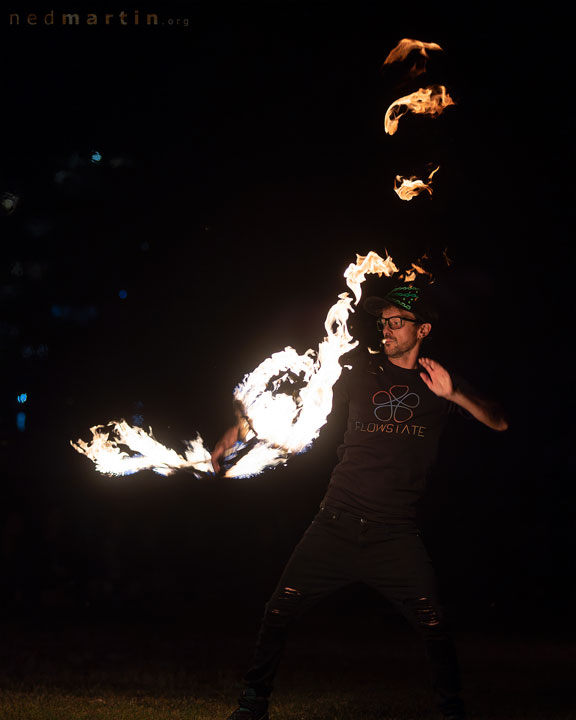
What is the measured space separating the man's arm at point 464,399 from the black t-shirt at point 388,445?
6cm

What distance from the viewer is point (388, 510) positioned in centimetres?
A: 575

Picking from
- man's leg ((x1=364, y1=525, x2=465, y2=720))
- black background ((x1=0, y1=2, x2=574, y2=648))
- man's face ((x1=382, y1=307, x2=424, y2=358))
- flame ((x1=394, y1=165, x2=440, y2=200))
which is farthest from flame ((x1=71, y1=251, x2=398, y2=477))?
black background ((x1=0, y1=2, x2=574, y2=648))

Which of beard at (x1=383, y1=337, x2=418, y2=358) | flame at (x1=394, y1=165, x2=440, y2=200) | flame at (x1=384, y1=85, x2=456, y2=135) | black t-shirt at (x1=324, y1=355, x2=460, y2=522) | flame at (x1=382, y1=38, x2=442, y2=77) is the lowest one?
black t-shirt at (x1=324, y1=355, x2=460, y2=522)

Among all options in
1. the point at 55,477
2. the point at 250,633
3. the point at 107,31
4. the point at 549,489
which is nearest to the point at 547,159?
the point at 549,489

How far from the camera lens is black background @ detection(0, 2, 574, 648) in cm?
1382

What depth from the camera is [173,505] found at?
15094mm

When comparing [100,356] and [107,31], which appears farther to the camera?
[100,356]

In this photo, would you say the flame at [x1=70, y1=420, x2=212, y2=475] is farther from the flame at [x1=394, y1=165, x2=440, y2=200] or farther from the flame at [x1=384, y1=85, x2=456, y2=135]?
the flame at [x1=384, y1=85, x2=456, y2=135]

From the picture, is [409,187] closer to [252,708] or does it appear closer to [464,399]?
[464,399]

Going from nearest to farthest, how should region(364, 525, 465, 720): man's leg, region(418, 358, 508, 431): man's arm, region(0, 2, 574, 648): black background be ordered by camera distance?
region(364, 525, 465, 720): man's leg < region(418, 358, 508, 431): man's arm < region(0, 2, 574, 648): black background

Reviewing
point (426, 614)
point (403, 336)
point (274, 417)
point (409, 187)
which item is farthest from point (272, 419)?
point (409, 187)

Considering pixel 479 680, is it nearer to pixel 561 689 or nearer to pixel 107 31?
pixel 561 689

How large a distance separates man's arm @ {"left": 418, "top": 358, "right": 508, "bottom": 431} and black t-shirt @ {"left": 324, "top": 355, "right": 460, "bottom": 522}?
6 cm

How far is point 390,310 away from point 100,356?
9.15 metres
